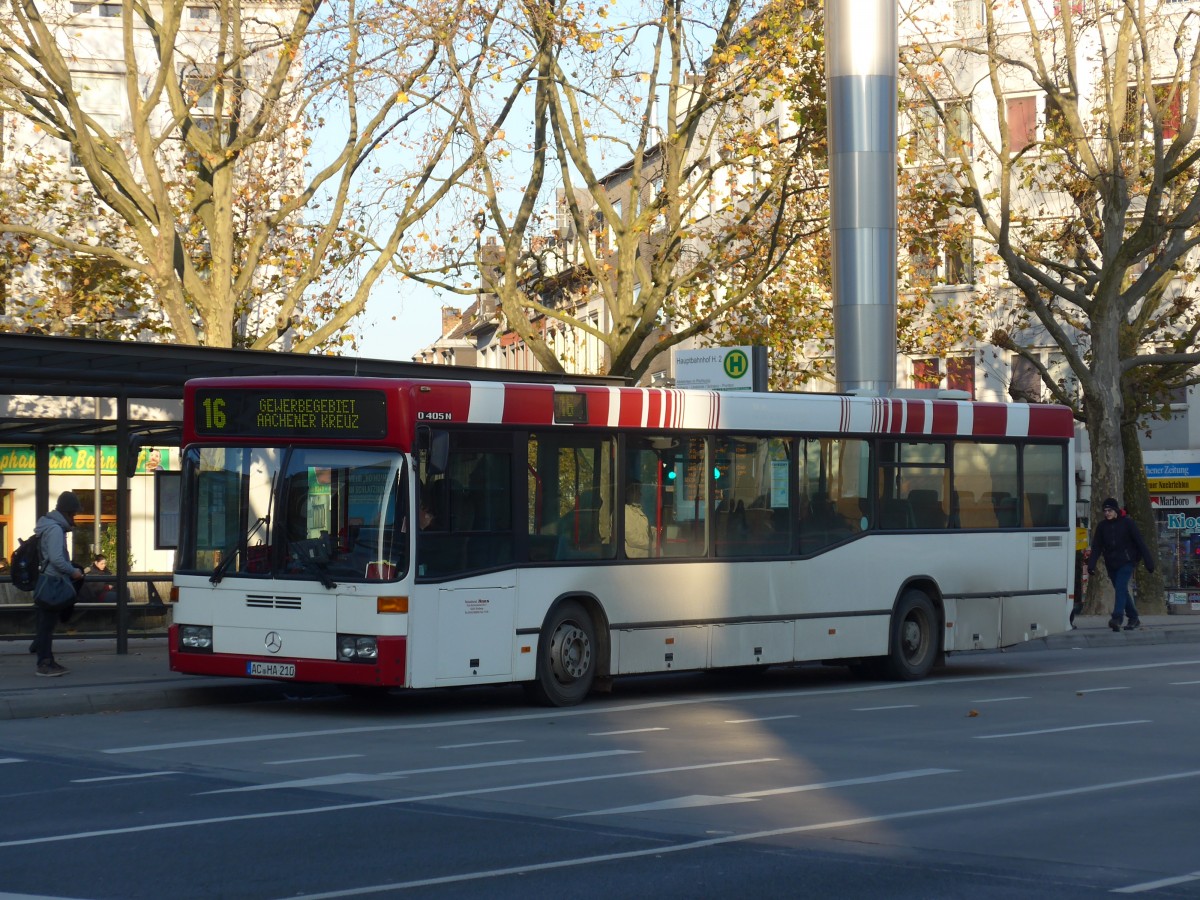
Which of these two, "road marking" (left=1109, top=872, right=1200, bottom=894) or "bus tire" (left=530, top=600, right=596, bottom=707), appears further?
"bus tire" (left=530, top=600, right=596, bottom=707)

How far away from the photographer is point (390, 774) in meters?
11.4

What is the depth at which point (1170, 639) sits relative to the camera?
27750mm

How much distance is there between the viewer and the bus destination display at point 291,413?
1506cm

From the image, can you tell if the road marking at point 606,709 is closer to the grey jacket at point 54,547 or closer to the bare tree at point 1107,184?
the grey jacket at point 54,547

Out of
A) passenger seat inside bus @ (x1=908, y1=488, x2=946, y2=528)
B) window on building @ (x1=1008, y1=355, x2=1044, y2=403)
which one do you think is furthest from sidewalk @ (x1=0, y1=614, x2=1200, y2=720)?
window on building @ (x1=1008, y1=355, x2=1044, y2=403)

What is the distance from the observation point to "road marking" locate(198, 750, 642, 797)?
35.0ft

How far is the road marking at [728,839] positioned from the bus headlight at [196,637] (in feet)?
24.1

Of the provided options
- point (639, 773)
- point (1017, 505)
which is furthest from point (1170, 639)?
point (639, 773)

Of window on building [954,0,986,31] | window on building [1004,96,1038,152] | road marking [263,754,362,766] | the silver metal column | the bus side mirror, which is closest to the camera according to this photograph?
road marking [263,754,362,766]

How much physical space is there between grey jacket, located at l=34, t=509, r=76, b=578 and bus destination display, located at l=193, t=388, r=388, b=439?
192 centimetres

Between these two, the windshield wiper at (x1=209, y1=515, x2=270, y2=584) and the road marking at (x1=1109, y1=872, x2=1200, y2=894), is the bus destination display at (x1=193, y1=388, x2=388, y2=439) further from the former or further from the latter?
Answer: the road marking at (x1=1109, y1=872, x2=1200, y2=894)

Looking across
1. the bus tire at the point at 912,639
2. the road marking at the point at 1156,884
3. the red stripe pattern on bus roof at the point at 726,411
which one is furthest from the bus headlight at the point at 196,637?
the road marking at the point at 1156,884

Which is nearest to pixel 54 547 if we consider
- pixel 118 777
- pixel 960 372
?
pixel 118 777

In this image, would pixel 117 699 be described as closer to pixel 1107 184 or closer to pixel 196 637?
pixel 196 637
